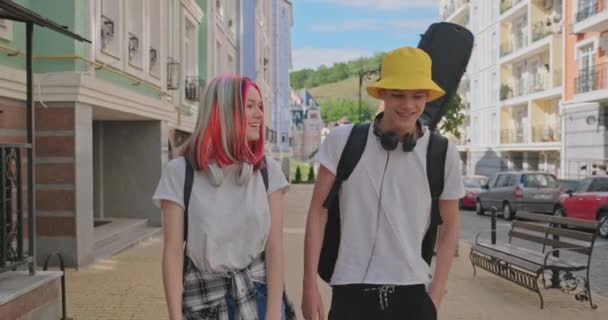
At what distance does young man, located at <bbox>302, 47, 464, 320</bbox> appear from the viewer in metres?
2.54

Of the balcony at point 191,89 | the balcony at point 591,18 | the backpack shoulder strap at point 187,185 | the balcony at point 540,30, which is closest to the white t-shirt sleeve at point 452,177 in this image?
the backpack shoulder strap at point 187,185

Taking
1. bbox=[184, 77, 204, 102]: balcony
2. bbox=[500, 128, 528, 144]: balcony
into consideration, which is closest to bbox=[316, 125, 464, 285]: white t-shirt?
bbox=[184, 77, 204, 102]: balcony

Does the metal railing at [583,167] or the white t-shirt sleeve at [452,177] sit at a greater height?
the white t-shirt sleeve at [452,177]

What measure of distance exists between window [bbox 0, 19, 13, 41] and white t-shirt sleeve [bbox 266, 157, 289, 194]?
21.9ft

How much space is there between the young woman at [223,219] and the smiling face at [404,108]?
61 cm

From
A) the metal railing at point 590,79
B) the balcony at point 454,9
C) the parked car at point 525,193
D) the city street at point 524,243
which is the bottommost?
the city street at point 524,243

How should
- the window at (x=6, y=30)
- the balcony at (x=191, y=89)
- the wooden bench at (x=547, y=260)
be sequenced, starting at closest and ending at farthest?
the wooden bench at (x=547, y=260) < the window at (x=6, y=30) < the balcony at (x=191, y=89)

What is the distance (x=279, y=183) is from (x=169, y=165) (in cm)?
46

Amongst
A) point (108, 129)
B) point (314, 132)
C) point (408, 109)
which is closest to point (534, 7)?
point (108, 129)

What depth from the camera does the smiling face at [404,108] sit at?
2568 mm

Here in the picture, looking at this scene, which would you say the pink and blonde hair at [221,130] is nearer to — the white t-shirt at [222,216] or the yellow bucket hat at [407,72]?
the white t-shirt at [222,216]

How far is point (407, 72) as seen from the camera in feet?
8.39

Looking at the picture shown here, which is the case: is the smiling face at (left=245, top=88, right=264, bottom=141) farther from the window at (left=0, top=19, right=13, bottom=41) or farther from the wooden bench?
the window at (left=0, top=19, right=13, bottom=41)

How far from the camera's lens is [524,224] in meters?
8.54
